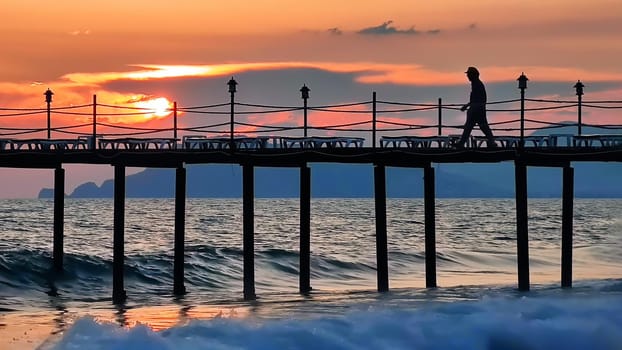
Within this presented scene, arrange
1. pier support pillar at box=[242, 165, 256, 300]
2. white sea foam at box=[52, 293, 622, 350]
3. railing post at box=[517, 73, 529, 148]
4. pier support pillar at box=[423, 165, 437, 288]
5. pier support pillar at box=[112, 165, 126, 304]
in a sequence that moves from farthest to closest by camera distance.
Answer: pier support pillar at box=[423, 165, 437, 288], pier support pillar at box=[242, 165, 256, 300], pier support pillar at box=[112, 165, 126, 304], railing post at box=[517, 73, 529, 148], white sea foam at box=[52, 293, 622, 350]

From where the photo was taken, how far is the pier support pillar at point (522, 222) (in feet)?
103

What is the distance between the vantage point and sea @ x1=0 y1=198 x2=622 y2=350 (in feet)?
75.3

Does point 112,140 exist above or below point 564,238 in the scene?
above

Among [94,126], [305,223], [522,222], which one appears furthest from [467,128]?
[94,126]

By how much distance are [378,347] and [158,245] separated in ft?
148

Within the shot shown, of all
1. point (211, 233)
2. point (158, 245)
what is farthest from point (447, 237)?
point (158, 245)

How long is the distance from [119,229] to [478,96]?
992cm

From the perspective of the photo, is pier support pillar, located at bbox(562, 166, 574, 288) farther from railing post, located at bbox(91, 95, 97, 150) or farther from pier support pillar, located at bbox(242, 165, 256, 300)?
railing post, located at bbox(91, 95, 97, 150)

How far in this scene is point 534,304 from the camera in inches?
1033

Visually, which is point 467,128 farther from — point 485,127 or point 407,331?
point 407,331

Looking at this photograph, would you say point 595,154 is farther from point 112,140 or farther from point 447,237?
point 447,237

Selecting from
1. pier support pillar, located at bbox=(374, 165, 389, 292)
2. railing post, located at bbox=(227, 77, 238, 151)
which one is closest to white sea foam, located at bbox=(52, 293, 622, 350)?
pier support pillar, located at bbox=(374, 165, 389, 292)

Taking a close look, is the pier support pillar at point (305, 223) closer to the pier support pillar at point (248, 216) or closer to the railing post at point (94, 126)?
the pier support pillar at point (248, 216)

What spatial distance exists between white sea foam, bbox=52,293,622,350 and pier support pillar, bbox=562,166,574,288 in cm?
683
